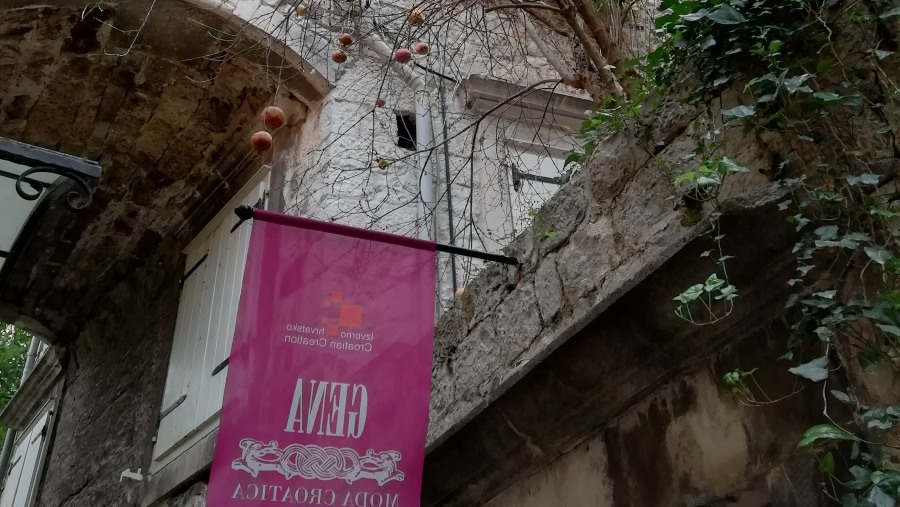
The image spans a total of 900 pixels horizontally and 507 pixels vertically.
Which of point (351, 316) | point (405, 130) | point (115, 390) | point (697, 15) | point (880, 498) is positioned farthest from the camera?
point (115, 390)

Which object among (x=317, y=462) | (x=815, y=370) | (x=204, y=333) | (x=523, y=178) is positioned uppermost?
(x=523, y=178)

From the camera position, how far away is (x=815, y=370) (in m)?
1.44

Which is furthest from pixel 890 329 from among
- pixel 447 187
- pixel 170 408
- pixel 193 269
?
pixel 193 269

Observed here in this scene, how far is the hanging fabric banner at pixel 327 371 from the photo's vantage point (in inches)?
93.5

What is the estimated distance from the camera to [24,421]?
8.52 m

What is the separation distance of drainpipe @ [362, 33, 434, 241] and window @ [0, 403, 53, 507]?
15.7 ft

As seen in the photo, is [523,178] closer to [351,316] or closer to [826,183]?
[351,316]

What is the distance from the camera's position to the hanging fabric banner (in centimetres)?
238

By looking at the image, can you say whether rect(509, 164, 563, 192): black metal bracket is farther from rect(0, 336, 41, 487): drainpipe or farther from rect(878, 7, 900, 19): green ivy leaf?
rect(0, 336, 41, 487): drainpipe

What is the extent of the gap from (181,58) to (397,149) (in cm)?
140

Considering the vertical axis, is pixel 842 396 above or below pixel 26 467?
below

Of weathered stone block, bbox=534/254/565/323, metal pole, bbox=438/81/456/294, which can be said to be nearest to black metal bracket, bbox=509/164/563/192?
metal pole, bbox=438/81/456/294

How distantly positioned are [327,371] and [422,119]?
209 cm

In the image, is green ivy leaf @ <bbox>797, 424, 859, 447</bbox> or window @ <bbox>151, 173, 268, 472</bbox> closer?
green ivy leaf @ <bbox>797, 424, 859, 447</bbox>
